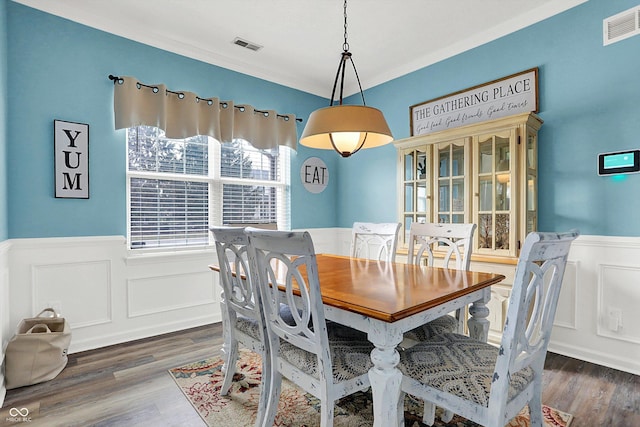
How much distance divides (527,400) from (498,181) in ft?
5.75

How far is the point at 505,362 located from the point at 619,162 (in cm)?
203

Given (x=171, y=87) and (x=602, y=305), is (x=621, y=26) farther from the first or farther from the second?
(x=171, y=87)

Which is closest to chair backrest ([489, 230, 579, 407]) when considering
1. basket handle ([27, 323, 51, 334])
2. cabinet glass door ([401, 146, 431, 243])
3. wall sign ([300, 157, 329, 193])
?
cabinet glass door ([401, 146, 431, 243])

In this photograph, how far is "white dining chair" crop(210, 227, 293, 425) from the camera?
5.40ft

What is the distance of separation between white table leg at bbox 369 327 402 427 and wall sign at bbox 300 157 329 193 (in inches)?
121

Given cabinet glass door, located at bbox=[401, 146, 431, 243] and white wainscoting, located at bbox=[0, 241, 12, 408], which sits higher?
cabinet glass door, located at bbox=[401, 146, 431, 243]

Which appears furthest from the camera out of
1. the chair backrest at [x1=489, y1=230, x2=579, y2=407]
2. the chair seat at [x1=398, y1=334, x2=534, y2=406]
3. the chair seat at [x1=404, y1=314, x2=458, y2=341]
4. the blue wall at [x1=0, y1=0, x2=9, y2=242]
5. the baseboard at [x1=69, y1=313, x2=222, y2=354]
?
the baseboard at [x1=69, y1=313, x2=222, y2=354]

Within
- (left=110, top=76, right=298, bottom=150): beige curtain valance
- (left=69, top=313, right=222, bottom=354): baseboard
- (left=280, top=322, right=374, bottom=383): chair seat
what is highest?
(left=110, top=76, right=298, bottom=150): beige curtain valance

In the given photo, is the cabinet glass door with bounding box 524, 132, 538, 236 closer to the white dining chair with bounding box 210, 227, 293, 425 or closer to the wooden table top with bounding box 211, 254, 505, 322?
the wooden table top with bounding box 211, 254, 505, 322

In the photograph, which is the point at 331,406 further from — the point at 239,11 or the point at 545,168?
the point at 239,11

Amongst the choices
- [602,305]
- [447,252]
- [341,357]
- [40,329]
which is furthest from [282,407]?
[602,305]

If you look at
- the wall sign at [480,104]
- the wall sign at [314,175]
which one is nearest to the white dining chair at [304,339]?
the wall sign at [480,104]

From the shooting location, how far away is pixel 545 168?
2699 millimetres

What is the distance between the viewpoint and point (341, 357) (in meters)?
1.45
